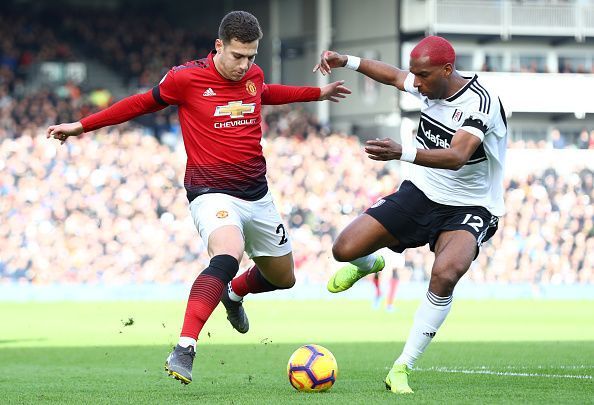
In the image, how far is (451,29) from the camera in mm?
35156

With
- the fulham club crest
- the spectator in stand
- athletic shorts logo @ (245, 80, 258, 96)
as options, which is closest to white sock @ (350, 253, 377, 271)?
the fulham club crest

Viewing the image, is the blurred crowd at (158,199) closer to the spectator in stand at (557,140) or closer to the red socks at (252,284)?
the spectator in stand at (557,140)

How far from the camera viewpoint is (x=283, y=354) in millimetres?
13234

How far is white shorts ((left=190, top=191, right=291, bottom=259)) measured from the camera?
8570mm

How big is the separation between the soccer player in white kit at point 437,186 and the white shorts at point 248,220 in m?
0.53

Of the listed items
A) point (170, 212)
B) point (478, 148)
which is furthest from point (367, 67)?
point (170, 212)

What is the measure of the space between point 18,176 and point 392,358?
16333mm

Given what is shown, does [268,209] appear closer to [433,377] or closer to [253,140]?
[253,140]

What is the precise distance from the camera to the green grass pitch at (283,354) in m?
8.30

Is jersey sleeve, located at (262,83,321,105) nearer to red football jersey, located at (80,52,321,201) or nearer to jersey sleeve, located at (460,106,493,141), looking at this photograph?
red football jersey, located at (80,52,321,201)

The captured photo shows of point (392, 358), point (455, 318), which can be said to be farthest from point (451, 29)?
point (392, 358)

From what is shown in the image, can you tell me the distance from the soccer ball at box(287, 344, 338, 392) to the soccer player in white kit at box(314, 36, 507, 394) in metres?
0.47

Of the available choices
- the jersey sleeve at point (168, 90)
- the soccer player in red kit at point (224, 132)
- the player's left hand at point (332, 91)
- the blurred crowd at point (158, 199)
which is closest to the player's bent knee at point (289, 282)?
the soccer player in red kit at point (224, 132)

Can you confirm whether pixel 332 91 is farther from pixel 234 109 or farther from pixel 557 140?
pixel 557 140
